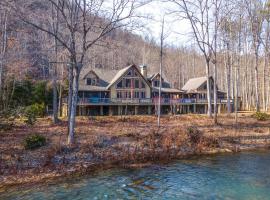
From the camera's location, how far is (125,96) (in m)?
40.4

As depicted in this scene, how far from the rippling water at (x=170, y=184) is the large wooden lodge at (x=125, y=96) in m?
21.9

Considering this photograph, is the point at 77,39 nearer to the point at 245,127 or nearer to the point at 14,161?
the point at 14,161

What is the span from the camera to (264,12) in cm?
3316

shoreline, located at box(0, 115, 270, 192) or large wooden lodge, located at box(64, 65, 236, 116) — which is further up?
large wooden lodge, located at box(64, 65, 236, 116)

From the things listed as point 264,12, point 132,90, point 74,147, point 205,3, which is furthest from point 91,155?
point 264,12

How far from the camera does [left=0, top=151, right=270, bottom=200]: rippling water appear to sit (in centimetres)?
954

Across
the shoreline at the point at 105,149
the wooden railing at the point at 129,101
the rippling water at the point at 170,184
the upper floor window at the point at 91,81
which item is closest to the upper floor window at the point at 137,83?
the wooden railing at the point at 129,101

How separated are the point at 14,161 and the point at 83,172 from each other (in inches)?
141

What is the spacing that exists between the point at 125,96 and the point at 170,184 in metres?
30.0

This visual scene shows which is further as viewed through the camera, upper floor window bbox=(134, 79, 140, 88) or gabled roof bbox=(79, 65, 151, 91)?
upper floor window bbox=(134, 79, 140, 88)

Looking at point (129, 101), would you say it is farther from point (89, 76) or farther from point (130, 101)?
point (89, 76)

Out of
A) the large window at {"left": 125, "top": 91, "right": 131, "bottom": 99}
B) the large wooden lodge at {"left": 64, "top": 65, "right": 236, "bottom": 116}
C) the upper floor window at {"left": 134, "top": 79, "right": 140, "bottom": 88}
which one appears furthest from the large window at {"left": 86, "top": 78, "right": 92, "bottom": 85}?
the upper floor window at {"left": 134, "top": 79, "right": 140, "bottom": 88}

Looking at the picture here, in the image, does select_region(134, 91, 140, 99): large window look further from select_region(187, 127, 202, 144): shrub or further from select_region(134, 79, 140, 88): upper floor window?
select_region(187, 127, 202, 144): shrub

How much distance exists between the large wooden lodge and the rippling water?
862 inches
